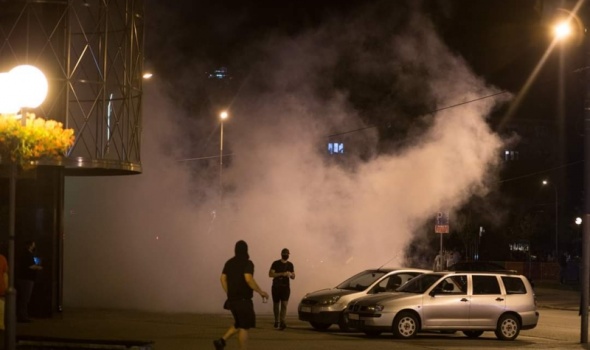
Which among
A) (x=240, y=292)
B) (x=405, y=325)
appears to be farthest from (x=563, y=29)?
(x=240, y=292)

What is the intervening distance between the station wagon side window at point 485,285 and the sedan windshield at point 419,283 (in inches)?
29.8

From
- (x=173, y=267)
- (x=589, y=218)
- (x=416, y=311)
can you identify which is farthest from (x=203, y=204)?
(x=589, y=218)

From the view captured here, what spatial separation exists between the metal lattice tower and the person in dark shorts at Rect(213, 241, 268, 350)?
6906 millimetres

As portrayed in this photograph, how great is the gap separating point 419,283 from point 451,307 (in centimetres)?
104

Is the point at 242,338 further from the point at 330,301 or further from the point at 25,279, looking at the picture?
the point at 25,279

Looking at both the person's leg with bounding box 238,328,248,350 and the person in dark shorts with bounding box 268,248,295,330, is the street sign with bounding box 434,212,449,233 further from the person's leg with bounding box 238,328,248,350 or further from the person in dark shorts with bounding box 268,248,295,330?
the person's leg with bounding box 238,328,248,350

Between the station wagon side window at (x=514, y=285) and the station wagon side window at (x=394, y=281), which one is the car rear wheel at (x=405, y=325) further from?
the station wagon side window at (x=514, y=285)

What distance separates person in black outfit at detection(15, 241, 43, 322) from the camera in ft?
60.8

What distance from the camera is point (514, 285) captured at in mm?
19359

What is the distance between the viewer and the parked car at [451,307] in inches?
714

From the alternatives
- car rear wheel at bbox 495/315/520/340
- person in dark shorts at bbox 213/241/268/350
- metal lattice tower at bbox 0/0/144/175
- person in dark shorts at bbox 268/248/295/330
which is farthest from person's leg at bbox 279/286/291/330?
person in dark shorts at bbox 213/241/268/350

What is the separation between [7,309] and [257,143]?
18334mm

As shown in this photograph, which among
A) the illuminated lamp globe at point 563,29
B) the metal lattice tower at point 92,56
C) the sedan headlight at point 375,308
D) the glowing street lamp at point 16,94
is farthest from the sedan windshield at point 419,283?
the glowing street lamp at point 16,94

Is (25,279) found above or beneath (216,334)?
above
